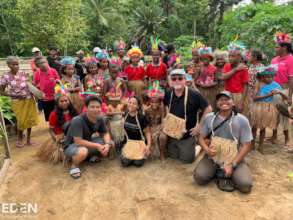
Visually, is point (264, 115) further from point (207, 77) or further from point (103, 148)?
point (103, 148)

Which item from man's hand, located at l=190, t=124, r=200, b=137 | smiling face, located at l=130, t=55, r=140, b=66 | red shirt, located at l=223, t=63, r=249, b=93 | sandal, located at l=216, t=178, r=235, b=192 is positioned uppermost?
smiling face, located at l=130, t=55, r=140, b=66

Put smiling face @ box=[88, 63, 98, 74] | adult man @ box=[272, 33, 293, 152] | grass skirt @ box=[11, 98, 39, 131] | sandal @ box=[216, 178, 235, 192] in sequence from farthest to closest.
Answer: smiling face @ box=[88, 63, 98, 74]
grass skirt @ box=[11, 98, 39, 131]
adult man @ box=[272, 33, 293, 152]
sandal @ box=[216, 178, 235, 192]

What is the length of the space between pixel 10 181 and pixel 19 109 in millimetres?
1440

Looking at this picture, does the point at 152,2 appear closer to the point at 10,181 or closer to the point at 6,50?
the point at 6,50

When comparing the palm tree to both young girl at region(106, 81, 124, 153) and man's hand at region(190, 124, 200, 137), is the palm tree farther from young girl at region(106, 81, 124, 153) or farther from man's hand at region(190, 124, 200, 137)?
man's hand at region(190, 124, 200, 137)

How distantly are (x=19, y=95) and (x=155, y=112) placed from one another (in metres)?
2.29

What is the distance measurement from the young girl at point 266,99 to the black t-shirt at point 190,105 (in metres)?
0.93

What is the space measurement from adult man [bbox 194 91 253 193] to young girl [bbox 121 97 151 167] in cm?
87

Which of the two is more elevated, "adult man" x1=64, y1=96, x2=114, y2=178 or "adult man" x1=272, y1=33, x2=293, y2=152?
"adult man" x1=272, y1=33, x2=293, y2=152

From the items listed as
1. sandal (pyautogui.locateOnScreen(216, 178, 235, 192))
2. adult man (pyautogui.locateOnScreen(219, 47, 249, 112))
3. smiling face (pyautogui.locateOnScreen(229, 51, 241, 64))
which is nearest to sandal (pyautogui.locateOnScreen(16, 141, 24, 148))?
sandal (pyautogui.locateOnScreen(216, 178, 235, 192))

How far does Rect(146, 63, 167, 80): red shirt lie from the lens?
5.22 m

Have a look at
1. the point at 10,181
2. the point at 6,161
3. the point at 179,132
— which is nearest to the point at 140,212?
the point at 179,132

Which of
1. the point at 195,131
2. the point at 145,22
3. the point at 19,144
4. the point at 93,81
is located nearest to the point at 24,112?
the point at 19,144

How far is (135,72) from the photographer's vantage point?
5.22 meters
